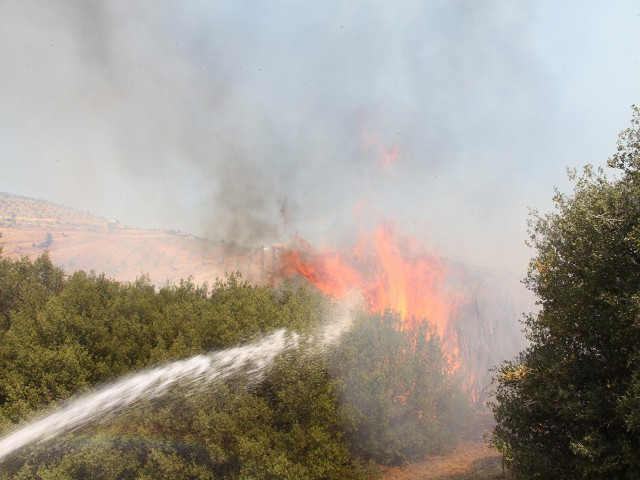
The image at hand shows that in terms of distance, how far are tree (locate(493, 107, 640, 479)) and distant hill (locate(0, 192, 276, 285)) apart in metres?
78.9

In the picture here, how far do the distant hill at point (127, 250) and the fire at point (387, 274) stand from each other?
34290 mm

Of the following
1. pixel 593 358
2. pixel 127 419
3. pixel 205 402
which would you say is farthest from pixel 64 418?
pixel 593 358

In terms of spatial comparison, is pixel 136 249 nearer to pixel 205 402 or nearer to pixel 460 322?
pixel 460 322

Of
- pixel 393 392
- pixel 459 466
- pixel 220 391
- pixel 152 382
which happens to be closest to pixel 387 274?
pixel 393 392

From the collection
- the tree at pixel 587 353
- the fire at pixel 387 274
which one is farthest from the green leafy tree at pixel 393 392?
the fire at pixel 387 274

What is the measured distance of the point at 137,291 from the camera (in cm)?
3438

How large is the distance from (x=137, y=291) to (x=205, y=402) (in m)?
16.8

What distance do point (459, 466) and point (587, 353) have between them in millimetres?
17097

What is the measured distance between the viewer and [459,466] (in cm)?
2795

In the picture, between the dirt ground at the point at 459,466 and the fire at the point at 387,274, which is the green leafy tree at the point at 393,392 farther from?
the fire at the point at 387,274

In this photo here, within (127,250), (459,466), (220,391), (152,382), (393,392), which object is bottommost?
(459,466)

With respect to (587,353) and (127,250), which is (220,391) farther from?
(127,250)

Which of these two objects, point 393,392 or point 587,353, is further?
point 393,392

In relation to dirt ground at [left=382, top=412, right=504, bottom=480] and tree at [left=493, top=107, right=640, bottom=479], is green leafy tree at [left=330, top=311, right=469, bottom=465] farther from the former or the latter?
tree at [left=493, top=107, right=640, bottom=479]
